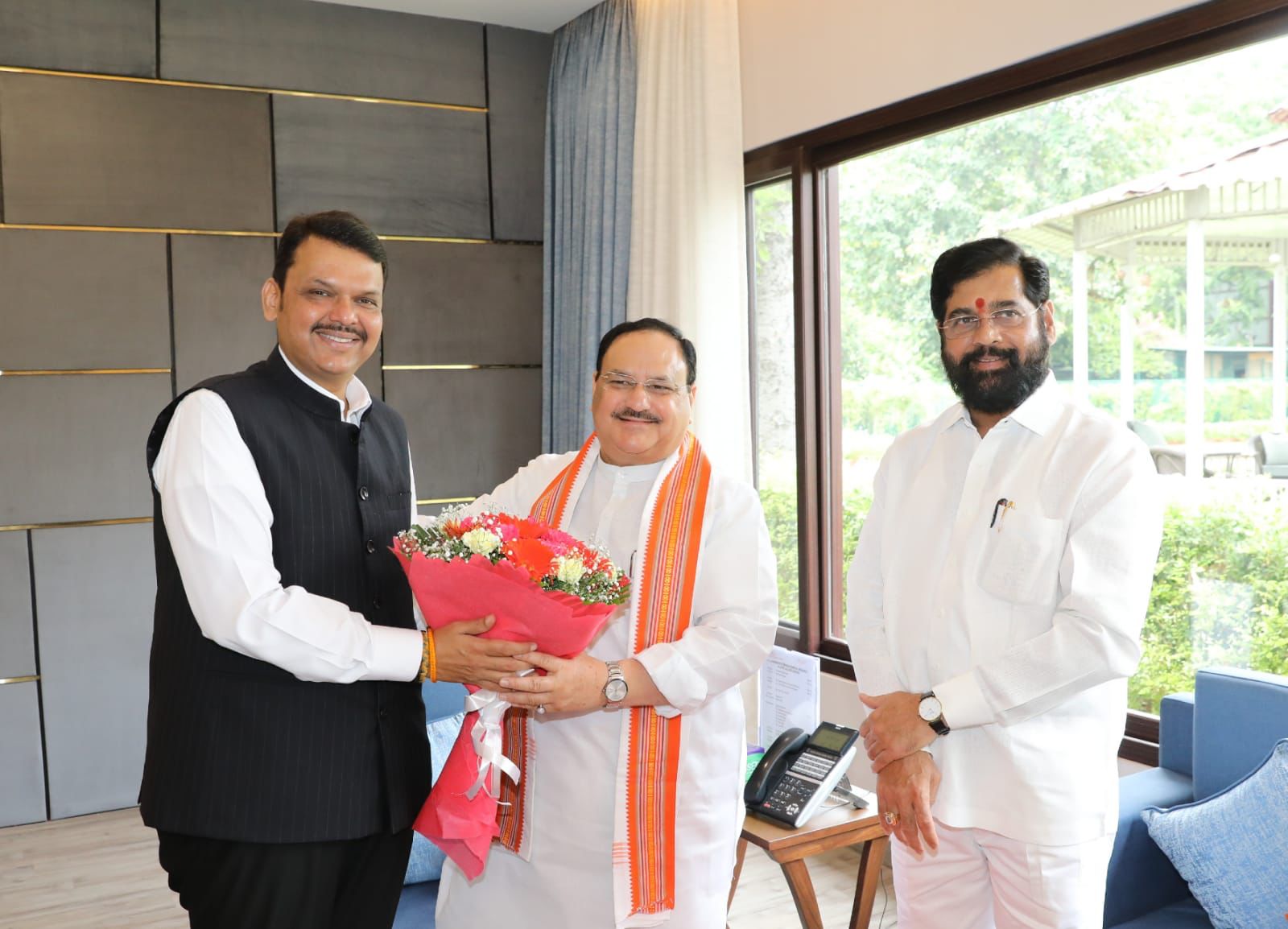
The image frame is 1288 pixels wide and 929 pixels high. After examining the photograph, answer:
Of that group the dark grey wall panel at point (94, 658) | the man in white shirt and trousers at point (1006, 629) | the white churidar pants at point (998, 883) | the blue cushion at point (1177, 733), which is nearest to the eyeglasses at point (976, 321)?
the man in white shirt and trousers at point (1006, 629)

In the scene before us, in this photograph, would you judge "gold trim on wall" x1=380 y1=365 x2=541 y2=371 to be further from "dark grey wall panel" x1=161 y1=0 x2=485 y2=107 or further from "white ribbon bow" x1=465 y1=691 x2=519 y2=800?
"white ribbon bow" x1=465 y1=691 x2=519 y2=800

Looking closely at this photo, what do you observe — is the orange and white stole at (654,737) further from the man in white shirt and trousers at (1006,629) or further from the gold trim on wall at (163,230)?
the gold trim on wall at (163,230)

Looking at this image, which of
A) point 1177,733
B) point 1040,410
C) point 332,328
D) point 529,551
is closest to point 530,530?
point 529,551

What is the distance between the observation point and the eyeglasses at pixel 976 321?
6.80 ft

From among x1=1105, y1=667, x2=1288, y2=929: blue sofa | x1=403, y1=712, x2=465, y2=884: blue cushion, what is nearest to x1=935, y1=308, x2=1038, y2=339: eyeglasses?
x1=1105, y1=667, x2=1288, y2=929: blue sofa

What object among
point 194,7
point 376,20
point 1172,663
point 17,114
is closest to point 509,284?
point 376,20

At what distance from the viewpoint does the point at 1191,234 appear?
305 cm

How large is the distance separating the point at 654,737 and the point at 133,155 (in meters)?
3.85

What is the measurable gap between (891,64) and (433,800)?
9.33 ft

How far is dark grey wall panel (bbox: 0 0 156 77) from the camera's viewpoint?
4473 mm

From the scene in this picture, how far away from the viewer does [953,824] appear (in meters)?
2.01

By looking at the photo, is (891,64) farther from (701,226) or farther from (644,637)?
(644,637)

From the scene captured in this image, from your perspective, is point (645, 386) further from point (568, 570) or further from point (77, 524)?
point (77, 524)

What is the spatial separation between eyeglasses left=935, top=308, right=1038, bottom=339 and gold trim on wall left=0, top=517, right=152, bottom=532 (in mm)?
3671
